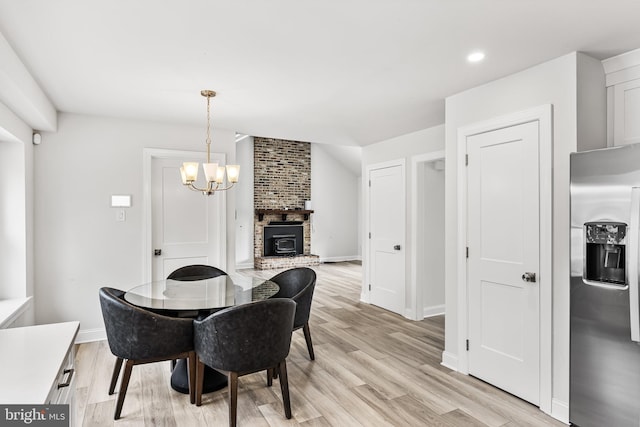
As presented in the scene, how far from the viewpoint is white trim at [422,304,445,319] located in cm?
Result: 475

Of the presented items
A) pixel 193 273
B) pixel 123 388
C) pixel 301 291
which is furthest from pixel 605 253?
pixel 193 273

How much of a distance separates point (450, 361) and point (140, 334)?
254 centimetres

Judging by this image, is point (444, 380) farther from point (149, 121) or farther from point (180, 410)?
point (149, 121)

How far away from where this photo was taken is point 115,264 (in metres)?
4.00

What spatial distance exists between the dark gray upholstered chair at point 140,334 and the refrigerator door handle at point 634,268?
2622mm

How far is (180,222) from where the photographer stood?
4.36 meters

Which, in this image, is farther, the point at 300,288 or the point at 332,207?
the point at 332,207

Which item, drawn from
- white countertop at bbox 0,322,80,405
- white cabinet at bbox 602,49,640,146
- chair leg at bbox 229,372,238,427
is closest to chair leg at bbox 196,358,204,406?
chair leg at bbox 229,372,238,427

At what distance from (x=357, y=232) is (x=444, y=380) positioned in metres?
7.48

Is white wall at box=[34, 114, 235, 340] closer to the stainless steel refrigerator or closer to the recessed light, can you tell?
the recessed light

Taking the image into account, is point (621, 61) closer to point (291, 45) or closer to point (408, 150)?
point (291, 45)

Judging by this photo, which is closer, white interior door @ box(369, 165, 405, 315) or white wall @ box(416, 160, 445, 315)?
white wall @ box(416, 160, 445, 315)

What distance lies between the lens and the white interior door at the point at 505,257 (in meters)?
2.60

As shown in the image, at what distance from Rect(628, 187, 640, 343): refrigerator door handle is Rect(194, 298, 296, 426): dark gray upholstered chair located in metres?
1.93
